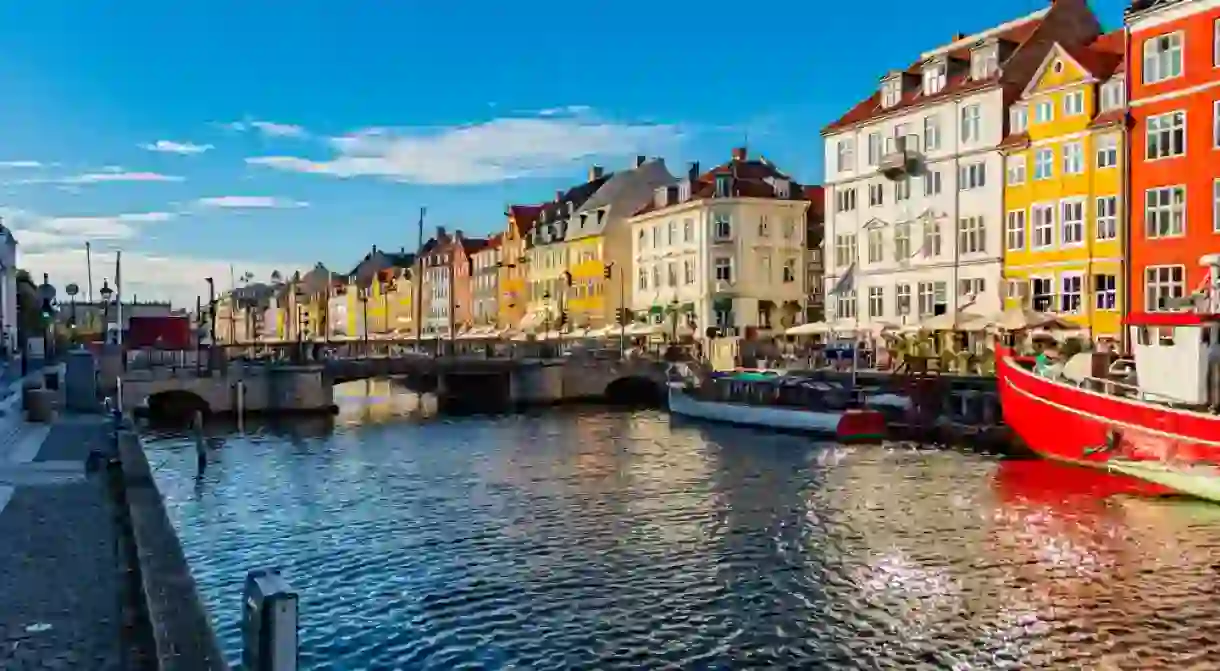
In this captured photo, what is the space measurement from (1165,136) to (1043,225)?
31.6 ft

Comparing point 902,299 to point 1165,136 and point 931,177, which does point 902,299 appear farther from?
point 1165,136

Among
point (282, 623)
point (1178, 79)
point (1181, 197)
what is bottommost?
point (282, 623)

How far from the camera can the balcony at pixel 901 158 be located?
66812 millimetres

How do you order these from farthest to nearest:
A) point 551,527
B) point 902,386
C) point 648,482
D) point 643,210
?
1. point 643,210
2. point 902,386
3. point 648,482
4. point 551,527

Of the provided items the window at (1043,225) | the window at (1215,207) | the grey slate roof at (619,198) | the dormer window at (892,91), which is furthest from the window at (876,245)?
the grey slate roof at (619,198)

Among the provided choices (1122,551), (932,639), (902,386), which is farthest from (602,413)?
(932,639)

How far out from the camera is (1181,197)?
49.2 metres

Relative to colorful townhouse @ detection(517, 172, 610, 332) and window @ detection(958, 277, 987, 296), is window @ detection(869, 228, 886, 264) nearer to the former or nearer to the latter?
window @ detection(958, 277, 987, 296)

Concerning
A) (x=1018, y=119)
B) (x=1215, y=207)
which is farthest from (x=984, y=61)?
(x=1215, y=207)

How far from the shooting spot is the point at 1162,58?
161 ft

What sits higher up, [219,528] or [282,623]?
[282,623]

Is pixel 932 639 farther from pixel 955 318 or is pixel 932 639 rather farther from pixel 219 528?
pixel 955 318

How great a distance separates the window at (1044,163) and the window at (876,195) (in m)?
12.0

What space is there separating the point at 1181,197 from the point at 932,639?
37.0 m
